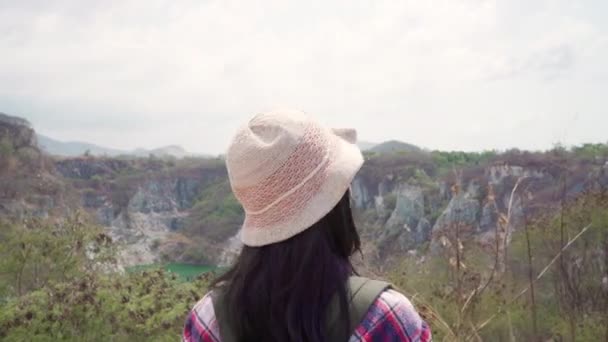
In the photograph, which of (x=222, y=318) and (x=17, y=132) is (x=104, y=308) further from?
(x=17, y=132)

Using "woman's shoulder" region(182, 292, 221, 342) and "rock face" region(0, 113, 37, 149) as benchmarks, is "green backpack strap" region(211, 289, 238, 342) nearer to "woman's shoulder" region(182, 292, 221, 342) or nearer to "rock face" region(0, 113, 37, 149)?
"woman's shoulder" region(182, 292, 221, 342)

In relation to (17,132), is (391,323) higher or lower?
higher

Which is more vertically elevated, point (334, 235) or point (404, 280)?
point (334, 235)

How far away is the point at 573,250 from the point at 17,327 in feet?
24.8

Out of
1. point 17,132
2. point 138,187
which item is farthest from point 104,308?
point 138,187

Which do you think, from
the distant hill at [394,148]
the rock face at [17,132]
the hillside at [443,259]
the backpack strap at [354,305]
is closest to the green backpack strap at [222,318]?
the backpack strap at [354,305]

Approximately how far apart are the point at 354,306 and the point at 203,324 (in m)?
0.27

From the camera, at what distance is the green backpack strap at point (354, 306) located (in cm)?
94

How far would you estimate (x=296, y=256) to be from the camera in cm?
102

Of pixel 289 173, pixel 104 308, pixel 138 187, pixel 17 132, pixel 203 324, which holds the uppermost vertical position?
pixel 289 173

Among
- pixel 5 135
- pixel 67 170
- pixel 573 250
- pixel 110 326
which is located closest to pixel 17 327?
pixel 110 326

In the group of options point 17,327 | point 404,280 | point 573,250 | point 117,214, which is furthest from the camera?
point 117,214

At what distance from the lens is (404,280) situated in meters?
5.73

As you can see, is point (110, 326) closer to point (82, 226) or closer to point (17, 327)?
point (17, 327)
